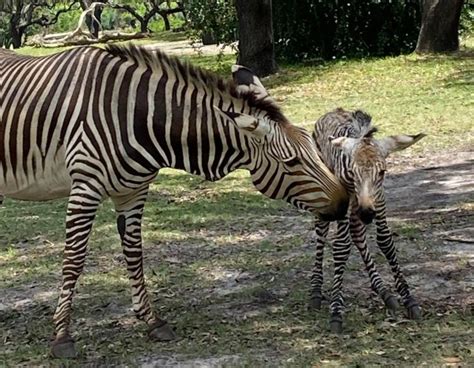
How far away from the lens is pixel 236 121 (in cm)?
459

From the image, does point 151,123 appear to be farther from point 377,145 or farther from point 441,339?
point 441,339

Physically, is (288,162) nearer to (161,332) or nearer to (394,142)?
(394,142)

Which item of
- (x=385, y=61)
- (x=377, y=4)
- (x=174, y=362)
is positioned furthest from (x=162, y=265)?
(x=377, y=4)

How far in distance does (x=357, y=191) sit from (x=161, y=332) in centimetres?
154

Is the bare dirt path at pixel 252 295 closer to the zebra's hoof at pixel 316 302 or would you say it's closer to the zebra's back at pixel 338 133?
the zebra's hoof at pixel 316 302

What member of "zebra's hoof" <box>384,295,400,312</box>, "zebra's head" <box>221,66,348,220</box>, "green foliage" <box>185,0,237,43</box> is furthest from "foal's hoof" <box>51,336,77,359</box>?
"green foliage" <box>185,0,237,43</box>

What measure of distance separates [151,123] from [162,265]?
A: 233 centimetres

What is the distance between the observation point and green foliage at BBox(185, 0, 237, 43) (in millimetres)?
22719

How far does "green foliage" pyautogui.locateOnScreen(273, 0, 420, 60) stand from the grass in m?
10.3

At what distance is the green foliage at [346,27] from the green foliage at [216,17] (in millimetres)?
1433

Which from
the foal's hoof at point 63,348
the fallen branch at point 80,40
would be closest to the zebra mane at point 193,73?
the foal's hoof at point 63,348

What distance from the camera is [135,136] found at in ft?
15.8

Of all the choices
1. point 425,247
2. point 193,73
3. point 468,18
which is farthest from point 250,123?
point 468,18

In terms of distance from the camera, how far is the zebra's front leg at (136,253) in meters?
5.19
